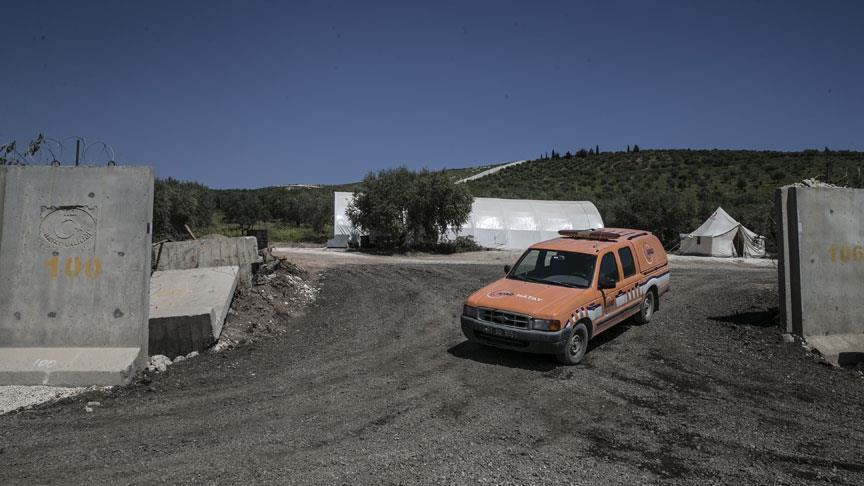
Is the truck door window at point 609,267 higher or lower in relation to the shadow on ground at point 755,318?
higher

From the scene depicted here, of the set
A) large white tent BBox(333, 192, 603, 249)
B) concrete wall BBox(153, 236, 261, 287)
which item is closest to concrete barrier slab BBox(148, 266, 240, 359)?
concrete wall BBox(153, 236, 261, 287)

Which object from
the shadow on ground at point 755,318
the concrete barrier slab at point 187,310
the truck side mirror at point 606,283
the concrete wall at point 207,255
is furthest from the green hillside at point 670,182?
the concrete barrier slab at point 187,310

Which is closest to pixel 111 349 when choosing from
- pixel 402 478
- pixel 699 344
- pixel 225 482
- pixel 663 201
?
pixel 225 482

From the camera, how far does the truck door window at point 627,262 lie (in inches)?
382

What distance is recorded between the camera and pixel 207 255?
11.7 m

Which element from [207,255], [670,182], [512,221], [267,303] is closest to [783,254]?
[267,303]

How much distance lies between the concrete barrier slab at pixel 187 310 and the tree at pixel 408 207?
19815 millimetres

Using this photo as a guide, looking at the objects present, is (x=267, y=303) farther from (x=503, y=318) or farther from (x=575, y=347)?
(x=575, y=347)

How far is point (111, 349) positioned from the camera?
24.9ft

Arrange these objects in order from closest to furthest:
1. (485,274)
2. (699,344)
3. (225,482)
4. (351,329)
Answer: (225,482) → (699,344) → (351,329) → (485,274)

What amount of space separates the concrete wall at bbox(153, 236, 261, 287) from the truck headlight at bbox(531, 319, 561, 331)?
256 inches

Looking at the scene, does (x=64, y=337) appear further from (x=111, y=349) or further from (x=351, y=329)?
(x=351, y=329)

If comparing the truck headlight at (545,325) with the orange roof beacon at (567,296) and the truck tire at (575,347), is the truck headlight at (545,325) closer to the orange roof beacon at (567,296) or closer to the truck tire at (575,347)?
the orange roof beacon at (567,296)

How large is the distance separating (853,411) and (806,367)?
6.50 ft
